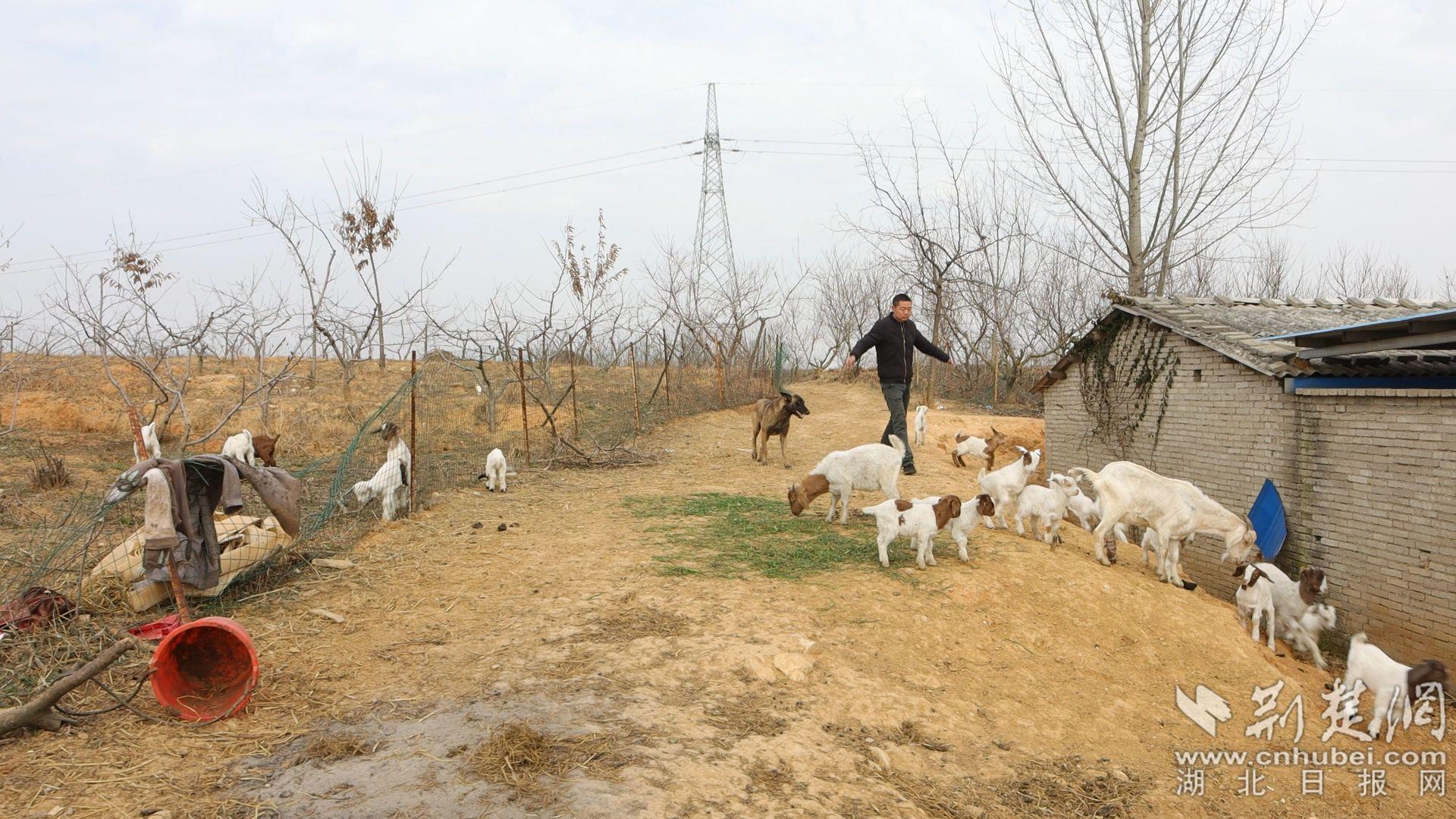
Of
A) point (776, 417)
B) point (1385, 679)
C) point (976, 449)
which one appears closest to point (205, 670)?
point (1385, 679)

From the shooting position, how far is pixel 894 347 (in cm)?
1030

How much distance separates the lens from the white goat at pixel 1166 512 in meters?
7.43

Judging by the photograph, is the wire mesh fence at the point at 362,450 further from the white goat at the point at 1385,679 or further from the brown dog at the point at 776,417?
the white goat at the point at 1385,679

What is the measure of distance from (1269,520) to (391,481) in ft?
31.0

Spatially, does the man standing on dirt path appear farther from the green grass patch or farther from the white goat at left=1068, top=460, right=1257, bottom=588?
the white goat at left=1068, top=460, right=1257, bottom=588

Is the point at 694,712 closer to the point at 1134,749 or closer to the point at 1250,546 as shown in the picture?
the point at 1134,749

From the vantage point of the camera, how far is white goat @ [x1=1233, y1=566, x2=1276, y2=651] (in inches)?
275

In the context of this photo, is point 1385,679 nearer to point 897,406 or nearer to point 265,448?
point 897,406

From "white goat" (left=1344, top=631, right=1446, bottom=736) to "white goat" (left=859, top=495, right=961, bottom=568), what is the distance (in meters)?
2.98

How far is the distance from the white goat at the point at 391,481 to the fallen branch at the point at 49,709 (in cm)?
437

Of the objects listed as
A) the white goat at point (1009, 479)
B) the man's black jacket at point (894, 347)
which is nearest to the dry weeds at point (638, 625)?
the white goat at point (1009, 479)

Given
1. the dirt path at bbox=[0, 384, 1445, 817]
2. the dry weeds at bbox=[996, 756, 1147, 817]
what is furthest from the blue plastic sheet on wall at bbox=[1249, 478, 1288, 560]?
the dry weeds at bbox=[996, 756, 1147, 817]

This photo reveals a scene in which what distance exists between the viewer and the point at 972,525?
6859 mm

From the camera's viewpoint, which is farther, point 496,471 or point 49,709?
point 496,471
